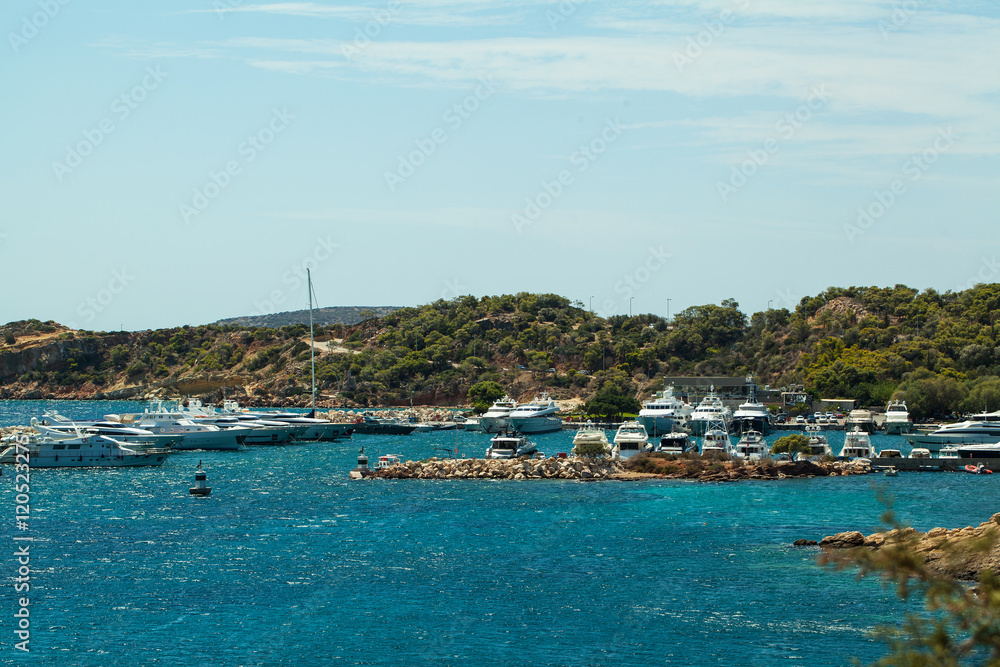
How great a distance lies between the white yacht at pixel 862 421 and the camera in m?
100

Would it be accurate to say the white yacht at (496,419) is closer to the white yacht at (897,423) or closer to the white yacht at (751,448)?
the white yacht at (751,448)

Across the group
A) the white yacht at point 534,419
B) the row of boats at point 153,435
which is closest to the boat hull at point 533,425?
the white yacht at point 534,419

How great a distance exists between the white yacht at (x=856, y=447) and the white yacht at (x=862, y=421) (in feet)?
89.0

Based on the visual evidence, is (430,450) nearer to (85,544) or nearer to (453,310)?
(85,544)

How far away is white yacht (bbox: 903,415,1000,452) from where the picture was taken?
80250 mm

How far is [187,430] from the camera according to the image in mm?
89438

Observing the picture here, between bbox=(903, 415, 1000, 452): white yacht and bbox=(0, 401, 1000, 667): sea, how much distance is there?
66.6ft

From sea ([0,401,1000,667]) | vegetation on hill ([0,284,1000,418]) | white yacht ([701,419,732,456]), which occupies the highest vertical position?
vegetation on hill ([0,284,1000,418])

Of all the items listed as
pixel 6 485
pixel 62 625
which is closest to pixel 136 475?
pixel 6 485

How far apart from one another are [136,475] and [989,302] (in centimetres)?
12367

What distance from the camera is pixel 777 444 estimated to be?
248 ft

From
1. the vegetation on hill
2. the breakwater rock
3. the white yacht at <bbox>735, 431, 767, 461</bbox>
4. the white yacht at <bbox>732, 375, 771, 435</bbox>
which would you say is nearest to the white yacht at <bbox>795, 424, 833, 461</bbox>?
the white yacht at <bbox>735, 431, 767, 461</bbox>

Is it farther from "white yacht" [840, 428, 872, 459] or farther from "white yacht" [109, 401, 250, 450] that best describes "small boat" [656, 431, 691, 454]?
"white yacht" [109, 401, 250, 450]

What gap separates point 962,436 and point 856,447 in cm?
1557
